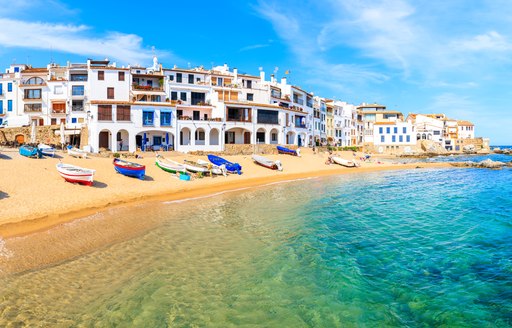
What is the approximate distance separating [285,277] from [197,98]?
48.3 m

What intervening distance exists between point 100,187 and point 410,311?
21.4m

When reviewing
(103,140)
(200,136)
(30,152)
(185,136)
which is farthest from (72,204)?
(200,136)

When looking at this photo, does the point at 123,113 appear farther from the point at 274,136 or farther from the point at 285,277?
the point at 285,277

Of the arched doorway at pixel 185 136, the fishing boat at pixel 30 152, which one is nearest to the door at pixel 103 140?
the arched doorway at pixel 185 136

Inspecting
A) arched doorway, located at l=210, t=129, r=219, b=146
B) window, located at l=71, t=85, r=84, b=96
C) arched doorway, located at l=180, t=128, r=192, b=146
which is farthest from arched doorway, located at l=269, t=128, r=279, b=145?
window, located at l=71, t=85, r=84, b=96

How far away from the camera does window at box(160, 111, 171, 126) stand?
46.1 metres

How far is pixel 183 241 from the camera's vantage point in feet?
43.8

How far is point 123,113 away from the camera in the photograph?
4419cm

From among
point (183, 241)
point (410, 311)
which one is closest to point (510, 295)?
point (410, 311)

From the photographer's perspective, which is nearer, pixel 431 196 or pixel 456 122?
pixel 431 196

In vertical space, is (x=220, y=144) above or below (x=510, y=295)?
above

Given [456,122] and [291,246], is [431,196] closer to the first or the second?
Result: [291,246]

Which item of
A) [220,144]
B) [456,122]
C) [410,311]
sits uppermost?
[456,122]

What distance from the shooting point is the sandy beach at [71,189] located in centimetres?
1569
